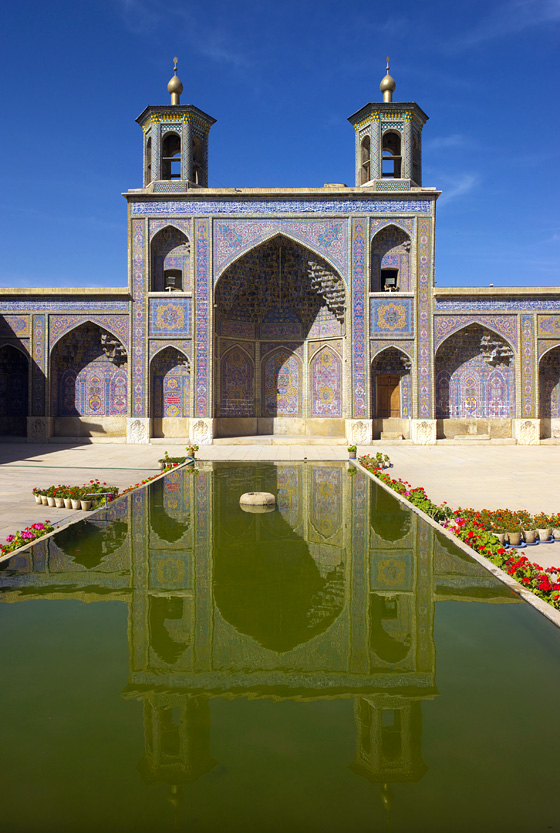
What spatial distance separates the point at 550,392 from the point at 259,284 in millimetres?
10177

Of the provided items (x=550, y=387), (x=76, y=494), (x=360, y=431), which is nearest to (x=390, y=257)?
(x=360, y=431)

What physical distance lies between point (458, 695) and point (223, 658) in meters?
1.15

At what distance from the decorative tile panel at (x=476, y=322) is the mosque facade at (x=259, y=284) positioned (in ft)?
0.14

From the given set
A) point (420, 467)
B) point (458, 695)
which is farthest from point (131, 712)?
point (420, 467)

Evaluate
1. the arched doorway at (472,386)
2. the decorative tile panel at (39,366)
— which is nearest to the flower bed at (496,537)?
the arched doorway at (472,386)

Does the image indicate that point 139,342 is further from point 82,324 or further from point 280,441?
point 280,441

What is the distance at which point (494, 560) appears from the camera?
14.2 ft

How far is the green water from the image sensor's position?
5.79 feet

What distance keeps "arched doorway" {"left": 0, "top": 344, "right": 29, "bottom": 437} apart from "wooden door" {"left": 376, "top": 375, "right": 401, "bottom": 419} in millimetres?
11616

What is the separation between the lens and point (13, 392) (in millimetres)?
17922

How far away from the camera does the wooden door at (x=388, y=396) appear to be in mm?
17297

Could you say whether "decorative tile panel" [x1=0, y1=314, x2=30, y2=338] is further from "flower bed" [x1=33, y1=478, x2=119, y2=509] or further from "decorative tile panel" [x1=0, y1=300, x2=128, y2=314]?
"flower bed" [x1=33, y1=478, x2=119, y2=509]

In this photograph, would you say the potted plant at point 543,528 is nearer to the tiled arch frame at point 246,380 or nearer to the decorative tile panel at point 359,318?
the decorative tile panel at point 359,318

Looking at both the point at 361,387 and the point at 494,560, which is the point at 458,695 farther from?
the point at 361,387
